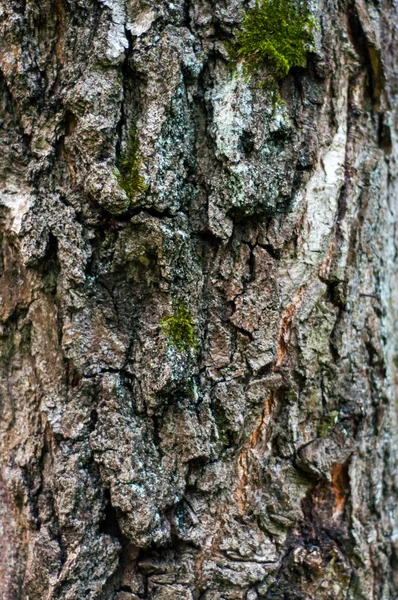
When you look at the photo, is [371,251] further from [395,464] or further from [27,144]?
[27,144]

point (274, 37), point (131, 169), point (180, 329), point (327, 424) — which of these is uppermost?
point (274, 37)

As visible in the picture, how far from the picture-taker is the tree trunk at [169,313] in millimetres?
1174

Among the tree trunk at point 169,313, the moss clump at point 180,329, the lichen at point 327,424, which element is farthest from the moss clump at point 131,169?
the lichen at point 327,424

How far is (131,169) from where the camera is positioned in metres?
1.16

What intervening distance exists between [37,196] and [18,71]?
0.94 feet

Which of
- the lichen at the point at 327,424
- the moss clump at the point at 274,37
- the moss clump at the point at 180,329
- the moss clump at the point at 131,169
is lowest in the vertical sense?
the lichen at the point at 327,424

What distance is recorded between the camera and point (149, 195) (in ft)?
3.80

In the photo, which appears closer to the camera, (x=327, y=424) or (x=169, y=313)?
(x=169, y=313)

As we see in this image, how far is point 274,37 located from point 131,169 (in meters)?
0.46

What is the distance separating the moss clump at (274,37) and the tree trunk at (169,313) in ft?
0.09

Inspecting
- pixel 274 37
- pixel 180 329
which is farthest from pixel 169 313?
pixel 274 37

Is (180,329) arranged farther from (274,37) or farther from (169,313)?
(274,37)

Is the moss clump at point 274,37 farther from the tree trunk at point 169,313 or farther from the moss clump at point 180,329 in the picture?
the moss clump at point 180,329

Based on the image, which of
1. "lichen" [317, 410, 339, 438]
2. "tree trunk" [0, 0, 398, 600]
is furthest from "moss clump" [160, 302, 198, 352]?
"lichen" [317, 410, 339, 438]
